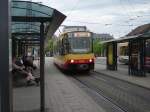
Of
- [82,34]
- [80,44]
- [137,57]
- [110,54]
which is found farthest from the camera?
[110,54]

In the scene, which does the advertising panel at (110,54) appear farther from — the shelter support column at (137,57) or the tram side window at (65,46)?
the shelter support column at (137,57)

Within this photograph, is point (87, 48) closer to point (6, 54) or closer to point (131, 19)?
point (6, 54)

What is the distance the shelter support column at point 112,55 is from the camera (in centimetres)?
3301

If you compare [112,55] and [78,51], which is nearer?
[78,51]

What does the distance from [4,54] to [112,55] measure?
92.0ft

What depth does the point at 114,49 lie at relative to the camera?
32.9m

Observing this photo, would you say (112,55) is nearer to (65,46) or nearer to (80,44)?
(80,44)

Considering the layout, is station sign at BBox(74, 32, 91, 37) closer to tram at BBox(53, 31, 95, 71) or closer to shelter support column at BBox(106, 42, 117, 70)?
tram at BBox(53, 31, 95, 71)

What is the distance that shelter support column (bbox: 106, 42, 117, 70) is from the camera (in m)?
33.0

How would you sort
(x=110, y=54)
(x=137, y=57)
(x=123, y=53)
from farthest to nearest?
(x=123, y=53) < (x=110, y=54) < (x=137, y=57)

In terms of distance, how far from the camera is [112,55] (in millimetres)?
33500

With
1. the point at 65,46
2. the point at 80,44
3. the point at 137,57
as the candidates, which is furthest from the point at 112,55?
the point at 137,57

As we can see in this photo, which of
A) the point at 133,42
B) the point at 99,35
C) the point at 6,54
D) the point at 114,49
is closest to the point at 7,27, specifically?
the point at 6,54

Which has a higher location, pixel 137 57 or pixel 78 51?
pixel 78 51
